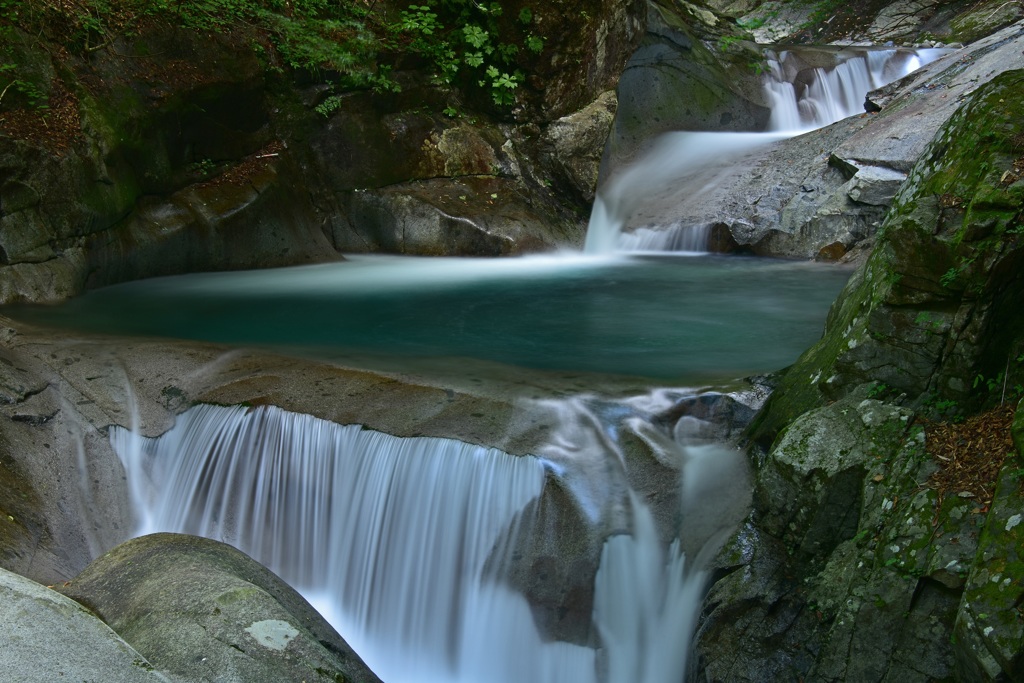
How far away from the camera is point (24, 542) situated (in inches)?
189

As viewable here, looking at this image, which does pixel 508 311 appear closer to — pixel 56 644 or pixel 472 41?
pixel 472 41

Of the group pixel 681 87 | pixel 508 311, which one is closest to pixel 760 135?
pixel 681 87

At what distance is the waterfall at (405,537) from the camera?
4.35m

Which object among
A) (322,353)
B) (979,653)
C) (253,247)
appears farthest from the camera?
(253,247)

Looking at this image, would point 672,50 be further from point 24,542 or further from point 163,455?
point 24,542

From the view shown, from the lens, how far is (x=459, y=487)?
15.8 ft

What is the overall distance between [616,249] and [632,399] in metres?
6.96

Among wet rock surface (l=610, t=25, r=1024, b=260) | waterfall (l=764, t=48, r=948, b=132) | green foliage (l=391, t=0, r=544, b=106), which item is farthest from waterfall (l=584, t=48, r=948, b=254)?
green foliage (l=391, t=0, r=544, b=106)

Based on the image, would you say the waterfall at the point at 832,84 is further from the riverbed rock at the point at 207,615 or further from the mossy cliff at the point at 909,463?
the riverbed rock at the point at 207,615

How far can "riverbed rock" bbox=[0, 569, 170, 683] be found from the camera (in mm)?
2744

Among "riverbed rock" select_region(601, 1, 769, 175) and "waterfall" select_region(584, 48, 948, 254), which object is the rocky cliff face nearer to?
"waterfall" select_region(584, 48, 948, 254)

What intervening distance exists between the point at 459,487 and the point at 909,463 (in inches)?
90.5

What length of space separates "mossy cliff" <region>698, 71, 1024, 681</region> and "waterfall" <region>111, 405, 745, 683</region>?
541 mm

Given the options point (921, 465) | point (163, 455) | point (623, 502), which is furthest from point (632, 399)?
point (163, 455)
